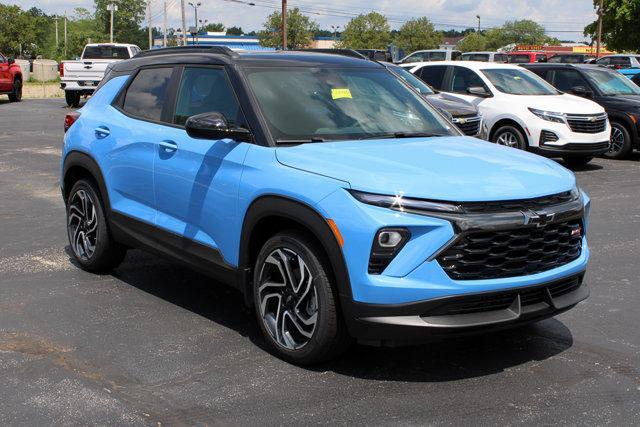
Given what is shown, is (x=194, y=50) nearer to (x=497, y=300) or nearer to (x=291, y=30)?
(x=497, y=300)

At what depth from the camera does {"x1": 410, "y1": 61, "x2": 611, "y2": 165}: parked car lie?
13.2m

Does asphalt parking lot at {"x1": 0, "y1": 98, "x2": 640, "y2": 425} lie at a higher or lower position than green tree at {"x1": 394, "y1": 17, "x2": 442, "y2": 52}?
lower

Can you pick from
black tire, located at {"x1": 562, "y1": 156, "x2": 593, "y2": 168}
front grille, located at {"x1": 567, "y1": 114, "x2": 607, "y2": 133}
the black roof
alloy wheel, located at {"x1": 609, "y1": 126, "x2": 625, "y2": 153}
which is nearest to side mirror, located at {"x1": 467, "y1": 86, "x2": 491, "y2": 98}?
front grille, located at {"x1": 567, "y1": 114, "x2": 607, "y2": 133}

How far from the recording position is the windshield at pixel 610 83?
15.7 m

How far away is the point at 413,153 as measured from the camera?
4.61m

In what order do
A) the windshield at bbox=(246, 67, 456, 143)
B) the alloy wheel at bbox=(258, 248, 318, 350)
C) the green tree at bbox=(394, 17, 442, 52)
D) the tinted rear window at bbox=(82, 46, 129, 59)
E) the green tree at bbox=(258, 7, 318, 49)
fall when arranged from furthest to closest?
the green tree at bbox=(394, 17, 442, 52) → the green tree at bbox=(258, 7, 318, 49) → the tinted rear window at bbox=(82, 46, 129, 59) → the windshield at bbox=(246, 67, 456, 143) → the alloy wheel at bbox=(258, 248, 318, 350)

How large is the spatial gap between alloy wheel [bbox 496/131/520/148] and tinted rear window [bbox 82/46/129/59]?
1678cm

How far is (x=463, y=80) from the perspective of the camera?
48.5 ft

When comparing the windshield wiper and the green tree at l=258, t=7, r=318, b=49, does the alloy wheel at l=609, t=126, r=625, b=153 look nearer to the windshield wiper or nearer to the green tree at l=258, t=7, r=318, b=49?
the windshield wiper

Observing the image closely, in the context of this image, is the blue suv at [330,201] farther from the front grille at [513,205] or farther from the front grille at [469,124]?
the front grille at [469,124]

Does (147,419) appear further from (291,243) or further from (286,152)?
(286,152)

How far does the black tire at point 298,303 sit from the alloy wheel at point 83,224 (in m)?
2.22

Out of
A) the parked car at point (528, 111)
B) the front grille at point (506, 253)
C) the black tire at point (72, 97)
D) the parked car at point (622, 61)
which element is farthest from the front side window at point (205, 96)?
the parked car at point (622, 61)

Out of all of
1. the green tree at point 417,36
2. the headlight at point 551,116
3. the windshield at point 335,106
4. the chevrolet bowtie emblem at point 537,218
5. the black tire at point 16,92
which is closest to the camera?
the chevrolet bowtie emblem at point 537,218
